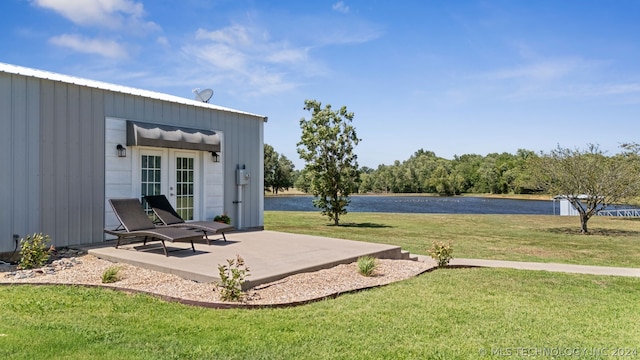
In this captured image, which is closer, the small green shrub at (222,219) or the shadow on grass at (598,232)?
the small green shrub at (222,219)

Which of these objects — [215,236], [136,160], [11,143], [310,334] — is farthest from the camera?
[215,236]

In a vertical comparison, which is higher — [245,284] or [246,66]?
[246,66]

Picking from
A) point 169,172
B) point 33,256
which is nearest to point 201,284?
point 33,256

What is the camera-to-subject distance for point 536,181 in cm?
1756

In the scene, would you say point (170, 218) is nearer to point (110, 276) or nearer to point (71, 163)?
point (71, 163)

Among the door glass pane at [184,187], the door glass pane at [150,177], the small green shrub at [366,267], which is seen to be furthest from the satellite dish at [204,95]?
the small green shrub at [366,267]

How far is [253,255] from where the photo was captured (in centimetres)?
676

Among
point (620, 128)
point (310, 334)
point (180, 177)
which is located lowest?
point (310, 334)

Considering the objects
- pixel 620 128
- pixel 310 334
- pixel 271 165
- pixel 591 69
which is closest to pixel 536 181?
pixel 591 69

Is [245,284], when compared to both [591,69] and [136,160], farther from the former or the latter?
[591,69]

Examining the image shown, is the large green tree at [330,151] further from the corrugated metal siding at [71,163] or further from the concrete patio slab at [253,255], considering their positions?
the corrugated metal siding at [71,163]

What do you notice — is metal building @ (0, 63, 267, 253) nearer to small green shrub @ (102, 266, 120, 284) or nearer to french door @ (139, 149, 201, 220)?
french door @ (139, 149, 201, 220)

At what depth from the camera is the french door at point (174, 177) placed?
8.51 meters

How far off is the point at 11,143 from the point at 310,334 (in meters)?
5.86
